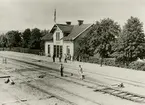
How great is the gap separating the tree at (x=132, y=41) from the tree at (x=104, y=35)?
455 centimetres

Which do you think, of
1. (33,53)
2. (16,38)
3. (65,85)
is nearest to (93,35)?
(65,85)

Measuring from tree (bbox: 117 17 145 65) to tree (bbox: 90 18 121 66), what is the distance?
455 centimetres

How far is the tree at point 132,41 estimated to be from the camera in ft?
79.4

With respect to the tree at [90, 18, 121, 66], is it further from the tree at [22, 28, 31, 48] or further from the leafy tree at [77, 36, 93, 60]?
the tree at [22, 28, 31, 48]

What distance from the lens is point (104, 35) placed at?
29875mm

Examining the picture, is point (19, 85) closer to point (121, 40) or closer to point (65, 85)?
point (65, 85)

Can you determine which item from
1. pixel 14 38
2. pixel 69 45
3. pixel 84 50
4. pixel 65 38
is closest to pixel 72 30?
pixel 65 38

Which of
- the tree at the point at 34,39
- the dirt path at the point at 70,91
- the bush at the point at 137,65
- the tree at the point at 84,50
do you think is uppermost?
the tree at the point at 34,39

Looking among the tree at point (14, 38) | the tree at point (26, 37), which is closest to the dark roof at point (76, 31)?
the tree at point (26, 37)

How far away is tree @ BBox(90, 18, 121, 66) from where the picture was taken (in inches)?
1175

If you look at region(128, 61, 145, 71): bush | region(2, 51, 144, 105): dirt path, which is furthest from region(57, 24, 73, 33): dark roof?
region(2, 51, 144, 105): dirt path

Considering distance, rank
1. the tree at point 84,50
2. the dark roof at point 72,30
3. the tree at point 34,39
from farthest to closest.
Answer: the tree at point 34,39, the dark roof at point 72,30, the tree at point 84,50

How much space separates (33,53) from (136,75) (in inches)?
1252

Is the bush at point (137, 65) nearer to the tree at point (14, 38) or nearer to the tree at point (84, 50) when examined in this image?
the tree at point (84, 50)
